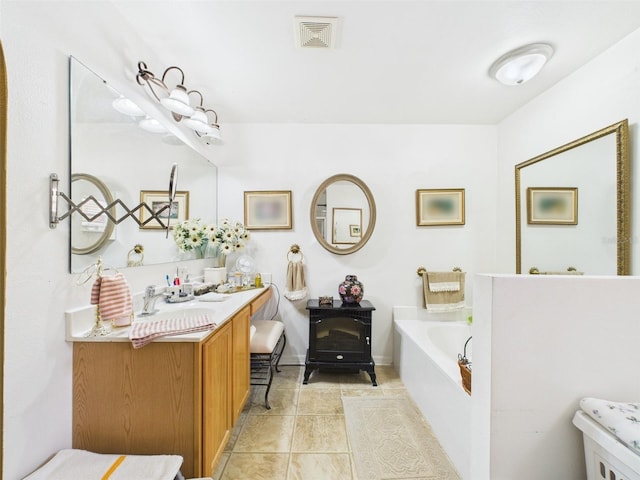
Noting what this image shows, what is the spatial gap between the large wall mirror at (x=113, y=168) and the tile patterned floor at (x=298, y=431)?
128cm

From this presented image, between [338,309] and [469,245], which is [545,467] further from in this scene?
[469,245]

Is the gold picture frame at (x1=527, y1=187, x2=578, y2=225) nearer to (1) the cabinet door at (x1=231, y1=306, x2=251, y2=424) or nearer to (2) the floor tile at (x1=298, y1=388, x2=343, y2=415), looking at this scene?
(2) the floor tile at (x1=298, y1=388, x2=343, y2=415)

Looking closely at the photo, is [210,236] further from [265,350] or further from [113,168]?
[265,350]

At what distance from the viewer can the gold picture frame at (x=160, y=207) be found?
4.99 ft

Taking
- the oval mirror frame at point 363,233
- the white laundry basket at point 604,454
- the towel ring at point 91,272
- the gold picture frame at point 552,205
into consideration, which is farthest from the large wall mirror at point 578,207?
the towel ring at point 91,272

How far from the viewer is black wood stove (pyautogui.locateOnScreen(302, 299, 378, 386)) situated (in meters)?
2.26

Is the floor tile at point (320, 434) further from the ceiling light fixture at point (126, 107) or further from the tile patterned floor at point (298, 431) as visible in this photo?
the ceiling light fixture at point (126, 107)

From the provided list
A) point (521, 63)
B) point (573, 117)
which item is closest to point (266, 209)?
point (521, 63)

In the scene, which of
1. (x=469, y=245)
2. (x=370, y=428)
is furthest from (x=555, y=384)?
(x=469, y=245)

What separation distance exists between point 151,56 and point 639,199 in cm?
302

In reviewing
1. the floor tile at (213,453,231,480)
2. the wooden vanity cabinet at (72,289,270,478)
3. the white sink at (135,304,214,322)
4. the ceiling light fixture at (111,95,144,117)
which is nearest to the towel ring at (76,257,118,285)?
the wooden vanity cabinet at (72,289,270,478)

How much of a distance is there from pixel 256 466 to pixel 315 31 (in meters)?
2.50

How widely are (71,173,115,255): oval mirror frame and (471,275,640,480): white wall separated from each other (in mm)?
1736

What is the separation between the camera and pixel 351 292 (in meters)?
2.39
